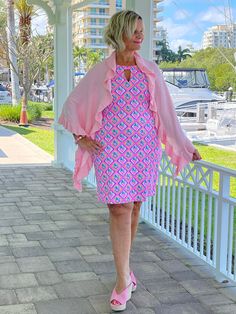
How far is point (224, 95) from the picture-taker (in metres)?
4.25

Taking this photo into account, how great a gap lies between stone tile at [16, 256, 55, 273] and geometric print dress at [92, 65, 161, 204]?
1066mm

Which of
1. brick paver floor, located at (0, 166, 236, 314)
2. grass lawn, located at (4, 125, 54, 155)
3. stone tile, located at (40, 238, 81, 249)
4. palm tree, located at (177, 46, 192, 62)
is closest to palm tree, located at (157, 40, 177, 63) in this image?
palm tree, located at (177, 46, 192, 62)

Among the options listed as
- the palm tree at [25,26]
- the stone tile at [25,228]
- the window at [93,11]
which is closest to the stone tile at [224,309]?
the stone tile at [25,228]

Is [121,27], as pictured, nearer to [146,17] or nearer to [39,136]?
[146,17]

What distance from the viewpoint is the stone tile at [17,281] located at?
3336 millimetres

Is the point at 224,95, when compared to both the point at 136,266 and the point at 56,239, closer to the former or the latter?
the point at 136,266

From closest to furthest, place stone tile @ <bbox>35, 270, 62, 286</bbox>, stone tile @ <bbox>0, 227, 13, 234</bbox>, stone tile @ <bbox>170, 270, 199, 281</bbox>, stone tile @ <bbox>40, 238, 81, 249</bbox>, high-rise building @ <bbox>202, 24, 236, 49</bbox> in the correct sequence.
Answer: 1. stone tile @ <bbox>35, 270, 62, 286</bbox>
2. stone tile @ <bbox>170, 270, 199, 281</bbox>
3. high-rise building @ <bbox>202, 24, 236, 49</bbox>
4. stone tile @ <bbox>40, 238, 81, 249</bbox>
5. stone tile @ <bbox>0, 227, 13, 234</bbox>

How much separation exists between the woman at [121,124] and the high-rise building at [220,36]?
1065 mm

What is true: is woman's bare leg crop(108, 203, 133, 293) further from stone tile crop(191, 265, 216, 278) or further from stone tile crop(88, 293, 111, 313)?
stone tile crop(191, 265, 216, 278)

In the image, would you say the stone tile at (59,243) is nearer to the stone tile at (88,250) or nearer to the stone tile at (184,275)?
the stone tile at (88,250)

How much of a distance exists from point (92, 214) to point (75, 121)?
8.12 feet

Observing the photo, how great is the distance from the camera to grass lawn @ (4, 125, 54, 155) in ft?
38.8

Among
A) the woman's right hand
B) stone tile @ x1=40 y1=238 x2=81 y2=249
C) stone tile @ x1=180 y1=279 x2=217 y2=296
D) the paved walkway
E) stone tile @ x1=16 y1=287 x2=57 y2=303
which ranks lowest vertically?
stone tile @ x1=180 y1=279 x2=217 y2=296

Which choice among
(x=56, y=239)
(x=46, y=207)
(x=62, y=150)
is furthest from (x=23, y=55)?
(x=56, y=239)
